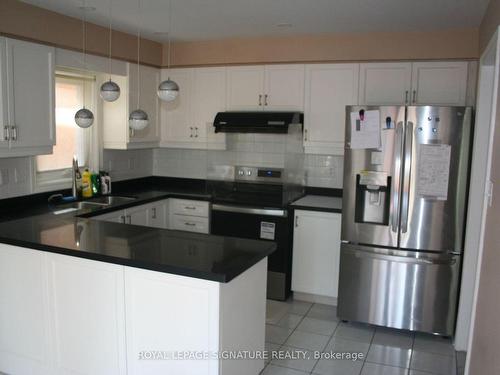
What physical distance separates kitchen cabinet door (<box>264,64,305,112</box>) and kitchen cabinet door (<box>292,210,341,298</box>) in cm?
104

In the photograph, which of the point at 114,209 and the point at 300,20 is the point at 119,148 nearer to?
the point at 114,209

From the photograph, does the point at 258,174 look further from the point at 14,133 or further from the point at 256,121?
the point at 14,133

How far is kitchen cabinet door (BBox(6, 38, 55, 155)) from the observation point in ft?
11.0

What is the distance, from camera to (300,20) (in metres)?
3.81

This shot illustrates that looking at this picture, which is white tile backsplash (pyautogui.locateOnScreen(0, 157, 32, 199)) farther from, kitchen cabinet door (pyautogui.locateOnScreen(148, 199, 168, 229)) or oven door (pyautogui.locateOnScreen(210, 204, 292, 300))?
oven door (pyautogui.locateOnScreen(210, 204, 292, 300))

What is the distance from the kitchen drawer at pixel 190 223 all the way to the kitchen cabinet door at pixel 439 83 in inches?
87.4

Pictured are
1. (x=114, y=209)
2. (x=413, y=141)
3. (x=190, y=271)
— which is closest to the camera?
(x=190, y=271)

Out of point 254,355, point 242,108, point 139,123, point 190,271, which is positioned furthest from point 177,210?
point 190,271

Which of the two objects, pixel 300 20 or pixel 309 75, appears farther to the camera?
pixel 309 75

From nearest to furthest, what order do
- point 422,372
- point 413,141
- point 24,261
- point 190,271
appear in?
point 190,271, point 24,261, point 422,372, point 413,141

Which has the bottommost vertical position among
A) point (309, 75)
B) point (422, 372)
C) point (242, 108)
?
point (422, 372)

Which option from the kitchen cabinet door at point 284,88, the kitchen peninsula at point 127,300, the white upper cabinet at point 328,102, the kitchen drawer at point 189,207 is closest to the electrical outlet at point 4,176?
the kitchen peninsula at point 127,300

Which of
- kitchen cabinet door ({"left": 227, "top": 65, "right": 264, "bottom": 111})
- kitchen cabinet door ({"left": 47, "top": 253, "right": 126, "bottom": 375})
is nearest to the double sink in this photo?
kitchen cabinet door ({"left": 47, "top": 253, "right": 126, "bottom": 375})

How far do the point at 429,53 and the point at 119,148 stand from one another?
2926 mm
